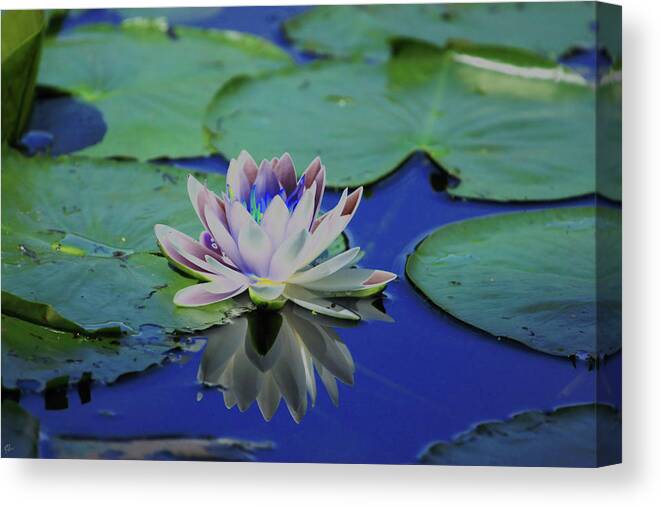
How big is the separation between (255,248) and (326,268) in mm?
150

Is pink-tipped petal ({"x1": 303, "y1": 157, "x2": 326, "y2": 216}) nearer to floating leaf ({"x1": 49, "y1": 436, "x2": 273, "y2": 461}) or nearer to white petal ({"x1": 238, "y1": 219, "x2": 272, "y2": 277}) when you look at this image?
white petal ({"x1": 238, "y1": 219, "x2": 272, "y2": 277})

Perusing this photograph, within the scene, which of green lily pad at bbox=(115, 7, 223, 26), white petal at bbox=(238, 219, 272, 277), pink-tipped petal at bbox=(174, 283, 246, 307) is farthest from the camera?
green lily pad at bbox=(115, 7, 223, 26)

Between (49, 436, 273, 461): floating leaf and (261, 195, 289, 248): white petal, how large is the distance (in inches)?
16.1

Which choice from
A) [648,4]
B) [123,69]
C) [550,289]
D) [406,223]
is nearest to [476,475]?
[550,289]

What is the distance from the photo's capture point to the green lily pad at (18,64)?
210 cm

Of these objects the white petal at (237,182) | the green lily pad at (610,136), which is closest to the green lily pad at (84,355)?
the white petal at (237,182)

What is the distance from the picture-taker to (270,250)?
188 cm

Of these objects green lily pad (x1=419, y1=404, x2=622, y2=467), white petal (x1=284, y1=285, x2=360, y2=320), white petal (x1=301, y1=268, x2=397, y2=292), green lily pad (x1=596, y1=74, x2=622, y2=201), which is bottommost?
green lily pad (x1=419, y1=404, x2=622, y2=467)

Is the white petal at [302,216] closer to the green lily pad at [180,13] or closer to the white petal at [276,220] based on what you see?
the white petal at [276,220]

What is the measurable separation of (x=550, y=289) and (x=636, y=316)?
18cm

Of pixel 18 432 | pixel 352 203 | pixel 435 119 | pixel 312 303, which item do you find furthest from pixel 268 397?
pixel 435 119

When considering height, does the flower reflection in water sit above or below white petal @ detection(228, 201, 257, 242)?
below

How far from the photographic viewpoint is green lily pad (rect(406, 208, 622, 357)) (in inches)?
74.2

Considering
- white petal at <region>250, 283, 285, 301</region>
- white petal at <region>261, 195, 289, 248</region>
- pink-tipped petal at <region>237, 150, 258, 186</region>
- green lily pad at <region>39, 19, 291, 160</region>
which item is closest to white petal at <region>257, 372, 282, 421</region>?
white petal at <region>250, 283, 285, 301</region>
